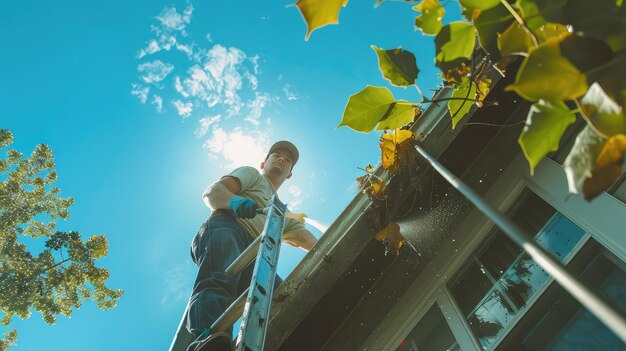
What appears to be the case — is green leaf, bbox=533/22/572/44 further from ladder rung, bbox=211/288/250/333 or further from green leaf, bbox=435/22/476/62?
ladder rung, bbox=211/288/250/333

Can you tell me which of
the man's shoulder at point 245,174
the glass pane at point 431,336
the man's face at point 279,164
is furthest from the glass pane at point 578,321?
the man's face at point 279,164

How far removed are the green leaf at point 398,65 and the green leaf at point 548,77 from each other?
38cm

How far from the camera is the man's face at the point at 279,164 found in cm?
521

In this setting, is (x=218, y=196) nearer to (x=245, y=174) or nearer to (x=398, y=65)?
(x=245, y=174)

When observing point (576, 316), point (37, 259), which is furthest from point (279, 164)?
point (37, 259)

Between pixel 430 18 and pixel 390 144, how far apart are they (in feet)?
3.66

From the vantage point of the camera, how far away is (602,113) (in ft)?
1.35

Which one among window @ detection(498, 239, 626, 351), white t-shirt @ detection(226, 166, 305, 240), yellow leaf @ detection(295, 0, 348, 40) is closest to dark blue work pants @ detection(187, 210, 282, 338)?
white t-shirt @ detection(226, 166, 305, 240)

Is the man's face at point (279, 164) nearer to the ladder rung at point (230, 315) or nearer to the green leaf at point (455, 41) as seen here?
the ladder rung at point (230, 315)

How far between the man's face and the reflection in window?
11.6ft

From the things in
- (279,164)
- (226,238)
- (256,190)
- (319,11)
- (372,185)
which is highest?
(319,11)

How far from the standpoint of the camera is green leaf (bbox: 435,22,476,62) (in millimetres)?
684

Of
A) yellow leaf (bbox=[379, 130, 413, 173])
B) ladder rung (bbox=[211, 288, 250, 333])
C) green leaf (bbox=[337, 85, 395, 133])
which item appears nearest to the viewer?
Result: green leaf (bbox=[337, 85, 395, 133])

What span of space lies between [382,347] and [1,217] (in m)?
16.2
